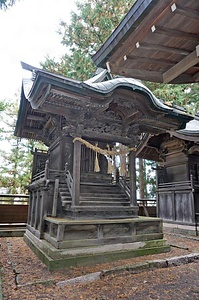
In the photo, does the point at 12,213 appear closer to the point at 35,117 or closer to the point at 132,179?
the point at 35,117

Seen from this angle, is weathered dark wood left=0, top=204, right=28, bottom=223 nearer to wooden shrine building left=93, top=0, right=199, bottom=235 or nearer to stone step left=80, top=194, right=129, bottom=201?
stone step left=80, top=194, right=129, bottom=201

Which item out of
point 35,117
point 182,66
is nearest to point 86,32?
point 35,117

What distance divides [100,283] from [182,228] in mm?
5758

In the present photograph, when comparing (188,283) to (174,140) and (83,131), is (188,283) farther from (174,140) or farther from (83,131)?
(174,140)

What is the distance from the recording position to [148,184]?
61.2ft

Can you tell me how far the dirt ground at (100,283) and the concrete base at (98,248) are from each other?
0.16m

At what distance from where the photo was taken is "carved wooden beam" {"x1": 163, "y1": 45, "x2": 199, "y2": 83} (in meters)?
2.12

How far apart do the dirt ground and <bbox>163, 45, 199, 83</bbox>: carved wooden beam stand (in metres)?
2.98

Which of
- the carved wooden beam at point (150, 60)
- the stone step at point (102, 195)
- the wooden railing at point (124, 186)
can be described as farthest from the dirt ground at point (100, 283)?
the carved wooden beam at point (150, 60)

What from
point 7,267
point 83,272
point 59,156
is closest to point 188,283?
point 83,272

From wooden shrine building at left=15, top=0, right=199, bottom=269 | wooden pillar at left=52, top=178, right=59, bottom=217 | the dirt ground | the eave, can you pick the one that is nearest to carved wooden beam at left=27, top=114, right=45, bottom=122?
wooden shrine building at left=15, top=0, right=199, bottom=269

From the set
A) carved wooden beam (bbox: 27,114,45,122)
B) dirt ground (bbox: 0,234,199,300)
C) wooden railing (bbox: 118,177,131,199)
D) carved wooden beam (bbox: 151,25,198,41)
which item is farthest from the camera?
carved wooden beam (bbox: 27,114,45,122)

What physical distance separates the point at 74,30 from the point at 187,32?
40.3ft

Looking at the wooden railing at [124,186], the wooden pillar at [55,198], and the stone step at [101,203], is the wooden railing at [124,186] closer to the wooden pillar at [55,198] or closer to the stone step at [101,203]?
the stone step at [101,203]
